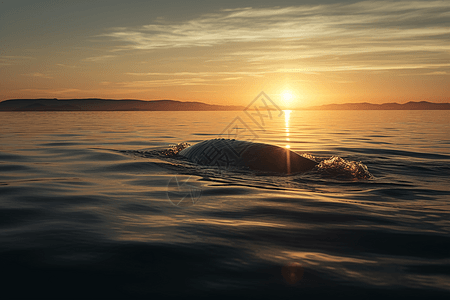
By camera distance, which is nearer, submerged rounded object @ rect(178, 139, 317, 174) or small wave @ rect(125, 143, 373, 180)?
small wave @ rect(125, 143, 373, 180)

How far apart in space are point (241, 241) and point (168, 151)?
8339mm

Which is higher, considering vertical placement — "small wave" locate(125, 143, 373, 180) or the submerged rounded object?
the submerged rounded object

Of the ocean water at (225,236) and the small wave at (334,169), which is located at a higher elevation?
the small wave at (334,169)

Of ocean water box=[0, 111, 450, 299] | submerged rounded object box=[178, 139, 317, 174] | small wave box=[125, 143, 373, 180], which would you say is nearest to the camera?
ocean water box=[0, 111, 450, 299]

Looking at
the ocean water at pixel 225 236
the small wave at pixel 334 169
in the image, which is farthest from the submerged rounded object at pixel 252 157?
the ocean water at pixel 225 236

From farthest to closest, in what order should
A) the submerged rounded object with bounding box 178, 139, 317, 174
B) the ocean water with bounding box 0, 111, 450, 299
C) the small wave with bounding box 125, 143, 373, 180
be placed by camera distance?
the submerged rounded object with bounding box 178, 139, 317, 174, the small wave with bounding box 125, 143, 373, 180, the ocean water with bounding box 0, 111, 450, 299

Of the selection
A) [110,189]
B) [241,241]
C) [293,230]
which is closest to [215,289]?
[241,241]

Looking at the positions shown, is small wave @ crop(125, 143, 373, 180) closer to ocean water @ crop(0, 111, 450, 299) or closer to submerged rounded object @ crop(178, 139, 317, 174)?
ocean water @ crop(0, 111, 450, 299)

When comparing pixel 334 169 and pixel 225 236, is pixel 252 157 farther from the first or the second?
pixel 225 236

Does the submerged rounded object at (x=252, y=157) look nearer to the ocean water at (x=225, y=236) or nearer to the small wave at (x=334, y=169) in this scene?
the small wave at (x=334, y=169)

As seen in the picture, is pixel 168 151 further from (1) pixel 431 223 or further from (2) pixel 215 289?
(2) pixel 215 289

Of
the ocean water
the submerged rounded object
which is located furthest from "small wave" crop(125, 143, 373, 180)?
the submerged rounded object

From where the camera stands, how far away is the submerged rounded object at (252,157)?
26.4 feet

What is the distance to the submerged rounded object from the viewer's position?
8.05 meters
